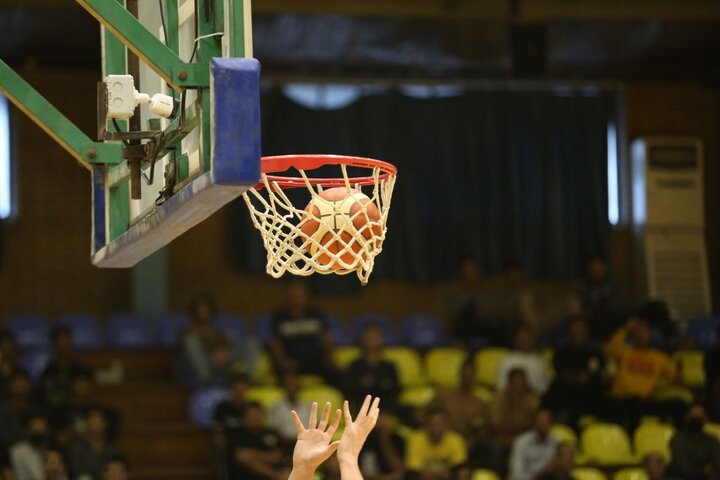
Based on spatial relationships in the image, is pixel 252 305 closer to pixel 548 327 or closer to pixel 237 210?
pixel 237 210

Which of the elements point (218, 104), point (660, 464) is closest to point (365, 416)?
point (218, 104)

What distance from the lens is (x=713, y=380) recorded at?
38.9ft

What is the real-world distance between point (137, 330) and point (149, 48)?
9.27 metres

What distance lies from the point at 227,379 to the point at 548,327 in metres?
3.58

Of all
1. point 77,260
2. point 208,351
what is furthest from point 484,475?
point 77,260

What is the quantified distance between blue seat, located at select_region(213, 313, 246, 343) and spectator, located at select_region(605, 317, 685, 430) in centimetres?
353

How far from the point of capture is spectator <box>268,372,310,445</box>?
10414mm

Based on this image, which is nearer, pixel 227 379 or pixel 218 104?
pixel 218 104

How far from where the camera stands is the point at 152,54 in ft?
11.2

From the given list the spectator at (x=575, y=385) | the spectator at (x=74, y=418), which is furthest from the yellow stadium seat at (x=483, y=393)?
the spectator at (x=74, y=418)

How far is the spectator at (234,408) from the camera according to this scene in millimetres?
10250

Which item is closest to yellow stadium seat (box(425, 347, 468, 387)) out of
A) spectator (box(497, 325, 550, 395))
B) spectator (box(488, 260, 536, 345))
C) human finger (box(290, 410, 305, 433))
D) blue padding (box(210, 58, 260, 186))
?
spectator (box(488, 260, 536, 345))

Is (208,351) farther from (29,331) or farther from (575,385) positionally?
(575,385)

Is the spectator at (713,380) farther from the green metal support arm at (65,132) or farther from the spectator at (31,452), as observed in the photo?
the green metal support arm at (65,132)
